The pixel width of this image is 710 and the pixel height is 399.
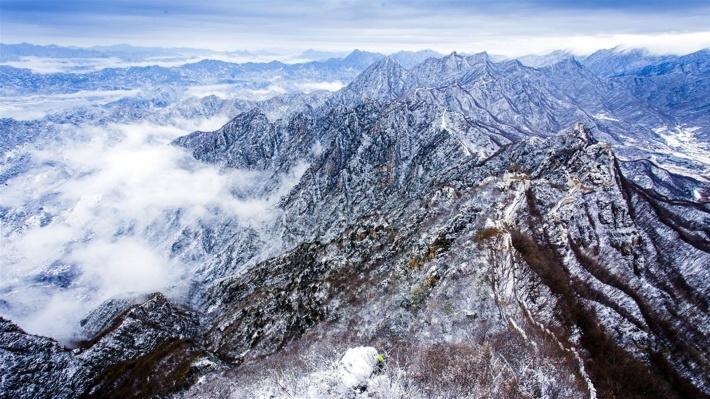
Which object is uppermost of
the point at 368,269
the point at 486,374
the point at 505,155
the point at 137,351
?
the point at 505,155

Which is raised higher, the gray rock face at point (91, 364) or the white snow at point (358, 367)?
the white snow at point (358, 367)

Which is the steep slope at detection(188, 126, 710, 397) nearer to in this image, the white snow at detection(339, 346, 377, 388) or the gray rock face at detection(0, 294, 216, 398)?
the white snow at detection(339, 346, 377, 388)

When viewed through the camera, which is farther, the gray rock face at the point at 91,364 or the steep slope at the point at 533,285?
the gray rock face at the point at 91,364

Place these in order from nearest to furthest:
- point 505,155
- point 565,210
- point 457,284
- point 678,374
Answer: point 678,374 < point 457,284 < point 565,210 < point 505,155

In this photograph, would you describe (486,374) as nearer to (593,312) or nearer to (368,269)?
(593,312)

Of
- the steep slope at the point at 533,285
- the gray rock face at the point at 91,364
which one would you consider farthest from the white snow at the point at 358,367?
the gray rock face at the point at 91,364

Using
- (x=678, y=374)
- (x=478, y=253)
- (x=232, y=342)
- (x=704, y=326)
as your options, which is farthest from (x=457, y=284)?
(x=232, y=342)

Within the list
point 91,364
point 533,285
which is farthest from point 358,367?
point 91,364


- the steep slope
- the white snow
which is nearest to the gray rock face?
the steep slope

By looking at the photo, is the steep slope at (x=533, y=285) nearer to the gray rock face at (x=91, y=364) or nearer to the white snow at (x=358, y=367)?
the white snow at (x=358, y=367)

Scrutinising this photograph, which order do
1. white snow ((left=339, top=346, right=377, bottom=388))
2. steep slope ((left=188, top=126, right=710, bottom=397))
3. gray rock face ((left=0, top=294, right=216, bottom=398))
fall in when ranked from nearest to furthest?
white snow ((left=339, top=346, right=377, bottom=388)), steep slope ((left=188, top=126, right=710, bottom=397)), gray rock face ((left=0, top=294, right=216, bottom=398))

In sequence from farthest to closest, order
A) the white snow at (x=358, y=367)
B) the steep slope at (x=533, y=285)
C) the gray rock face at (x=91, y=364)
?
the gray rock face at (x=91, y=364) → the steep slope at (x=533, y=285) → the white snow at (x=358, y=367)
